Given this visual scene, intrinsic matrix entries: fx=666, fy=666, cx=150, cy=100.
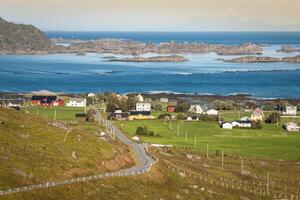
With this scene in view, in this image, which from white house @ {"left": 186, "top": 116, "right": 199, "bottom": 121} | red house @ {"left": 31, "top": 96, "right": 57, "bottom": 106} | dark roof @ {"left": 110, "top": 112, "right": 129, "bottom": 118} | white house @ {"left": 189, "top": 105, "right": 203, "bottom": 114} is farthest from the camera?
white house @ {"left": 189, "top": 105, "right": 203, "bottom": 114}

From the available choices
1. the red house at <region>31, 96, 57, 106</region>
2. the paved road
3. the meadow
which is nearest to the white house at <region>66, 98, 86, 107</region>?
the red house at <region>31, 96, 57, 106</region>

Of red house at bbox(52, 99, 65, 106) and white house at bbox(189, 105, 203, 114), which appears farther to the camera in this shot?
white house at bbox(189, 105, 203, 114)

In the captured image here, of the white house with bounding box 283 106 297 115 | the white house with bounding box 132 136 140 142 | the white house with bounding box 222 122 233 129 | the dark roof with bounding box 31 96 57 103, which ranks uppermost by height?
the dark roof with bounding box 31 96 57 103

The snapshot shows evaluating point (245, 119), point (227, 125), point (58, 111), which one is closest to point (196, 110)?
point (245, 119)

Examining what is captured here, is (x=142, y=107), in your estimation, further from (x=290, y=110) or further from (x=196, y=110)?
(x=290, y=110)

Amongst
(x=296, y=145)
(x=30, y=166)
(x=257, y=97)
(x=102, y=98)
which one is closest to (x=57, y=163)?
(x=30, y=166)

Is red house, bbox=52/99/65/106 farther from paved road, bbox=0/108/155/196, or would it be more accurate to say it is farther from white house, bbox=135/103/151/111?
paved road, bbox=0/108/155/196

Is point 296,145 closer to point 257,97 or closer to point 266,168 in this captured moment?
point 266,168
